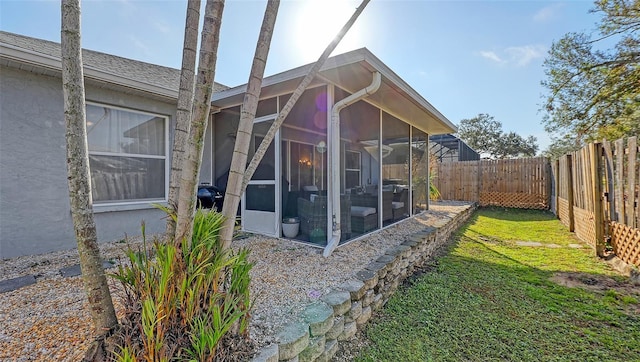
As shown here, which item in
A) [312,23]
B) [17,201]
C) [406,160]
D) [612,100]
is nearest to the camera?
[312,23]

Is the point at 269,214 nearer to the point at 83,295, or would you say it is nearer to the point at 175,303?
the point at 83,295

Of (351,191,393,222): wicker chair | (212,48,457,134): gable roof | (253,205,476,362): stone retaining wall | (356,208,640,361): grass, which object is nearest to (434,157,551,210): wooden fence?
(212,48,457,134): gable roof

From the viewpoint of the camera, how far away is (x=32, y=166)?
12.6ft

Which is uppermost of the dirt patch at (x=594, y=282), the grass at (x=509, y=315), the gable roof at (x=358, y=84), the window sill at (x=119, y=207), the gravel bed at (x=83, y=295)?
the gable roof at (x=358, y=84)

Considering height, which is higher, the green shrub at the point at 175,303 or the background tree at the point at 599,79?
the background tree at the point at 599,79

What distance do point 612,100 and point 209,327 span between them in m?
12.8

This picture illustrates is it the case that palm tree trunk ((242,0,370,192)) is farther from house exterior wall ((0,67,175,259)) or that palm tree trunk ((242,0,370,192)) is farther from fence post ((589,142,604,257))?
fence post ((589,142,604,257))

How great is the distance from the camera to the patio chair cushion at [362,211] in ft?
16.8

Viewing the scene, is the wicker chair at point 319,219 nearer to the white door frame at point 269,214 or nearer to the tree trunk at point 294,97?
the white door frame at point 269,214

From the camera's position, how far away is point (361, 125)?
21.9ft

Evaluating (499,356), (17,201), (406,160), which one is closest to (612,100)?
(406,160)

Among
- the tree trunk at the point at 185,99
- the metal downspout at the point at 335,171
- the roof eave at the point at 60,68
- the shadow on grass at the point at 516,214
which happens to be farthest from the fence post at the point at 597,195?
the roof eave at the point at 60,68

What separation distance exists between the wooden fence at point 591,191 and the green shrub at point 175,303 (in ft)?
18.4

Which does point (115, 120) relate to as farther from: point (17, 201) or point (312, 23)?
point (312, 23)
